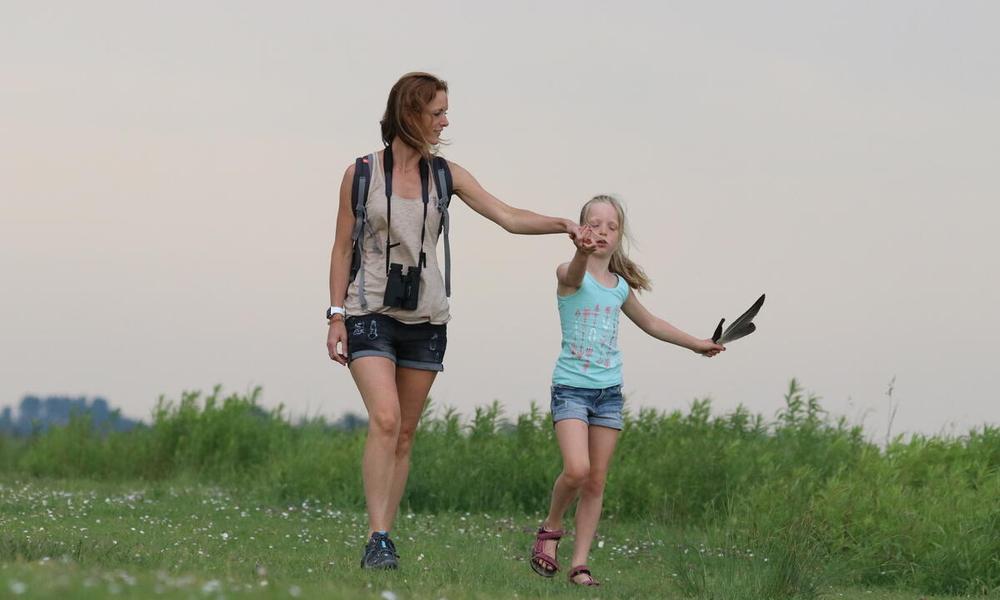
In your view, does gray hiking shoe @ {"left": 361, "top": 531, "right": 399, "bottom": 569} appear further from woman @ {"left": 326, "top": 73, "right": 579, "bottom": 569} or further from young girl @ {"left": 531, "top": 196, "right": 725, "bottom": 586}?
young girl @ {"left": 531, "top": 196, "right": 725, "bottom": 586}

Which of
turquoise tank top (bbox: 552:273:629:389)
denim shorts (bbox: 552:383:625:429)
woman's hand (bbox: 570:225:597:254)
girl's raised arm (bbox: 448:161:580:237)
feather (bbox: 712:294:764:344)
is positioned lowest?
denim shorts (bbox: 552:383:625:429)

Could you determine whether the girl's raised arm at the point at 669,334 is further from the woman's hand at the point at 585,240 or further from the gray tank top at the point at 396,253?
the gray tank top at the point at 396,253

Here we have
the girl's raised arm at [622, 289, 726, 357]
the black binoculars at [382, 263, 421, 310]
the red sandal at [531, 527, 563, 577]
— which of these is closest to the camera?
the black binoculars at [382, 263, 421, 310]

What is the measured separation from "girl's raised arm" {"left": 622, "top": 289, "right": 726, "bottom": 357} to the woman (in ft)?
3.63

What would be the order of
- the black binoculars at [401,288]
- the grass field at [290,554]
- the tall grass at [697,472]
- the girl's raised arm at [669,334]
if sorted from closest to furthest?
the grass field at [290,554] < the black binoculars at [401,288] < the girl's raised arm at [669,334] < the tall grass at [697,472]

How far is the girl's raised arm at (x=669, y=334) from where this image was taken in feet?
29.8

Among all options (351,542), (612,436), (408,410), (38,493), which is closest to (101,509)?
(38,493)

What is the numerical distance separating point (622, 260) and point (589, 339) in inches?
28.6

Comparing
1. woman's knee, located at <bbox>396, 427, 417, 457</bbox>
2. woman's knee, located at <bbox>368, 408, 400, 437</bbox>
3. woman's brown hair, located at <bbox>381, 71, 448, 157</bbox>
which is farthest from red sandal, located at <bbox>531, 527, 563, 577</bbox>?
woman's brown hair, located at <bbox>381, 71, 448, 157</bbox>

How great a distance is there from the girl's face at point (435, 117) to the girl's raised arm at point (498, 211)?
10.8 inches

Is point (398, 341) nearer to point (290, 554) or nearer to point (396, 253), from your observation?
point (396, 253)

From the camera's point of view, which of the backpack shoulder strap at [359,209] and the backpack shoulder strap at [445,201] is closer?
the backpack shoulder strap at [359,209]

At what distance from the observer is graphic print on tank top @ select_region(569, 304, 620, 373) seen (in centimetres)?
843

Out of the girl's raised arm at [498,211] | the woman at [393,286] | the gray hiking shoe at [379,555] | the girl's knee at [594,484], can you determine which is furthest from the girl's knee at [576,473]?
the girl's raised arm at [498,211]
